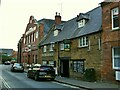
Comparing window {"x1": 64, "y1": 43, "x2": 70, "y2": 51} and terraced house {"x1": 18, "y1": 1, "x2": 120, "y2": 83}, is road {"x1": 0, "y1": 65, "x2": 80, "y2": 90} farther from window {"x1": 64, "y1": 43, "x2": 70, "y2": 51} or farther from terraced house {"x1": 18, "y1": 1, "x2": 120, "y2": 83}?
window {"x1": 64, "y1": 43, "x2": 70, "y2": 51}

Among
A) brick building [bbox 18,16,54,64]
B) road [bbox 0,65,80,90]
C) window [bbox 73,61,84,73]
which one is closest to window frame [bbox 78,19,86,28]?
window [bbox 73,61,84,73]

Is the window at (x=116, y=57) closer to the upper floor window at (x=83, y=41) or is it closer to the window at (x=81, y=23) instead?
the upper floor window at (x=83, y=41)

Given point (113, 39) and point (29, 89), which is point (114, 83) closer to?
point (113, 39)

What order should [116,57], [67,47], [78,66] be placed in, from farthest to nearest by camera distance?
[67,47] → [78,66] → [116,57]

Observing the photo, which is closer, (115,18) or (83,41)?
(115,18)

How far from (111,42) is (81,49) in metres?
6.32

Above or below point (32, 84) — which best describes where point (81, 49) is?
above

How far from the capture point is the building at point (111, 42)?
20.9 m

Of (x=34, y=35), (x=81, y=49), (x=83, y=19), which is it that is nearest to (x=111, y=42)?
(x=81, y=49)

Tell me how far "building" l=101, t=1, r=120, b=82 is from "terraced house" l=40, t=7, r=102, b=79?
117 cm

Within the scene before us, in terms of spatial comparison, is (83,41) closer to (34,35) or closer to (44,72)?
(44,72)

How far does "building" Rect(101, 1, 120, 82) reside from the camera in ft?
68.6

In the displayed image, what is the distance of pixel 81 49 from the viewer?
27.6m

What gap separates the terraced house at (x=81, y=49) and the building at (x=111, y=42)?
1170 mm
